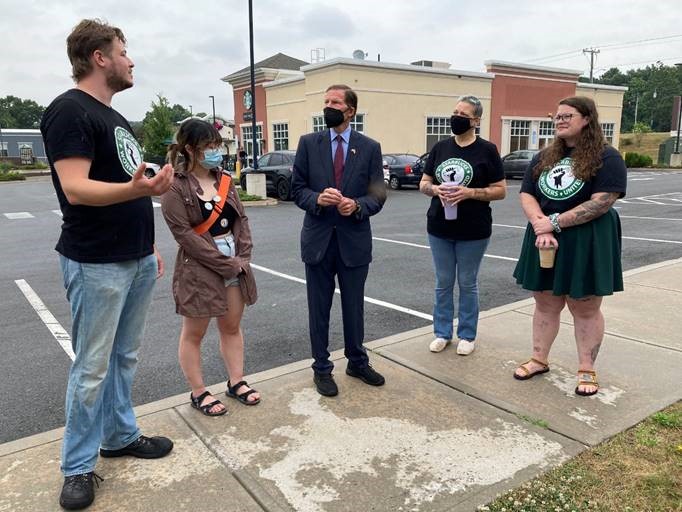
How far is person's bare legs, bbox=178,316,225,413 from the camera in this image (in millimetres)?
3285

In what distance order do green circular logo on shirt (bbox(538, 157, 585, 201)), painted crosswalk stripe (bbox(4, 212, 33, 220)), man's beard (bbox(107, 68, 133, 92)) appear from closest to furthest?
man's beard (bbox(107, 68, 133, 92))
green circular logo on shirt (bbox(538, 157, 585, 201))
painted crosswalk stripe (bbox(4, 212, 33, 220))

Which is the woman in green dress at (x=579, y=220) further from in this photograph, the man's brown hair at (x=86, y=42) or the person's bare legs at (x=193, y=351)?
the man's brown hair at (x=86, y=42)

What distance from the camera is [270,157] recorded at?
63.2 ft

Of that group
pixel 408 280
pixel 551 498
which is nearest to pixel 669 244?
pixel 408 280

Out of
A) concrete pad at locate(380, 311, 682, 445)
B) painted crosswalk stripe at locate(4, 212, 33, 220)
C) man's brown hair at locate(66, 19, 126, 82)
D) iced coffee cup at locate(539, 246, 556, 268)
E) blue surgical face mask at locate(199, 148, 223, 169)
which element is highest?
man's brown hair at locate(66, 19, 126, 82)

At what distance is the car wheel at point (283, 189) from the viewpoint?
17.9m

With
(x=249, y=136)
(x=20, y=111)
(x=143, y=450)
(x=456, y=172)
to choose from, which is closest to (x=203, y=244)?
(x=143, y=450)

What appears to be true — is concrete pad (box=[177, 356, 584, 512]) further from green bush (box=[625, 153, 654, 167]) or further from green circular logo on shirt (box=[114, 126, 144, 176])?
green bush (box=[625, 153, 654, 167])

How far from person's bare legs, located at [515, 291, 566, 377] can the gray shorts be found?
2.09 m

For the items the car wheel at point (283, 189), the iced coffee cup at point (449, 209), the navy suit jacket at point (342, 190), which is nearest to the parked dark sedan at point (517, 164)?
the car wheel at point (283, 189)

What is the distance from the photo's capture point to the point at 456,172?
4148mm

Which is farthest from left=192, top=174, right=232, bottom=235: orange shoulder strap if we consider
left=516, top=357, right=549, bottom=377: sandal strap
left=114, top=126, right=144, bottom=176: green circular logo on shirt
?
left=516, top=357, right=549, bottom=377: sandal strap

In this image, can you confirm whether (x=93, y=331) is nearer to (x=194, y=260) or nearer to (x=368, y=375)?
(x=194, y=260)

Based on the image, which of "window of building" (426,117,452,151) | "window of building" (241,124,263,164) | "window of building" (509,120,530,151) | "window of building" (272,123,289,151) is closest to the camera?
"window of building" (426,117,452,151)
